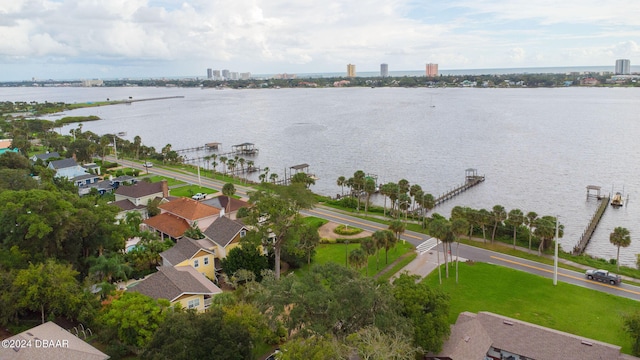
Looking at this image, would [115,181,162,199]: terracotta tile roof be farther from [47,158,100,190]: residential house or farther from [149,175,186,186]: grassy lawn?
[47,158,100,190]: residential house

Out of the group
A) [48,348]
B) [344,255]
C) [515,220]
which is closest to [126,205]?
[344,255]

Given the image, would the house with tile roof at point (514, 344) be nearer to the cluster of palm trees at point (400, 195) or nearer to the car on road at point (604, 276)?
the car on road at point (604, 276)

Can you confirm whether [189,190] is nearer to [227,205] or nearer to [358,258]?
[227,205]

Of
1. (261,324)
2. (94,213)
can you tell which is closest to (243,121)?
(94,213)

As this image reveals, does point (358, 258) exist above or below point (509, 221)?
above

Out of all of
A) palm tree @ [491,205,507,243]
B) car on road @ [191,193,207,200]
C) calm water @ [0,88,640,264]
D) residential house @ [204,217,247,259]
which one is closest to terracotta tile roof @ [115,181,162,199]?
car on road @ [191,193,207,200]

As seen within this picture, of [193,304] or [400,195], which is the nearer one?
[193,304]

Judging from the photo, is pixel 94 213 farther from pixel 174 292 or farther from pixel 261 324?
pixel 261 324
